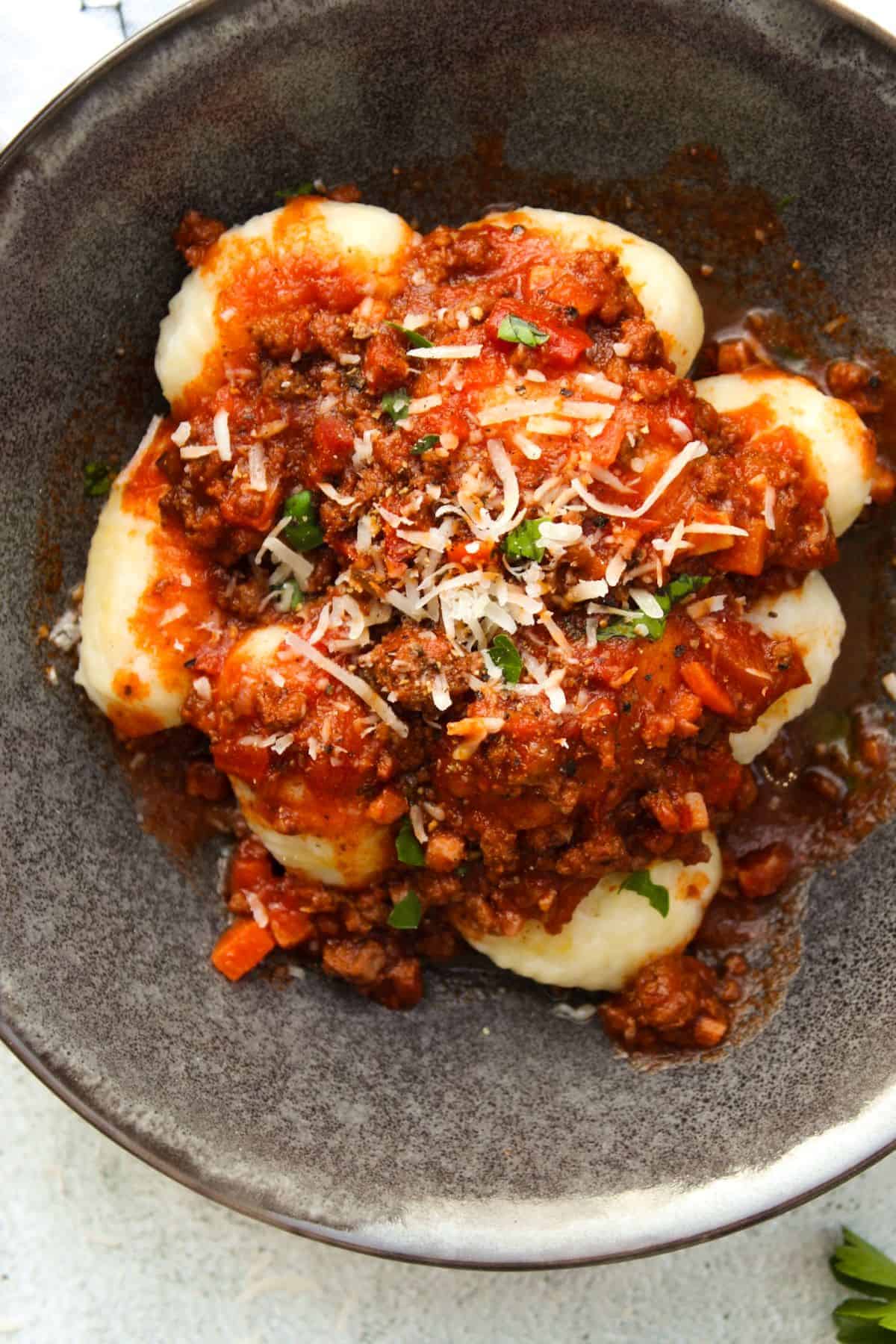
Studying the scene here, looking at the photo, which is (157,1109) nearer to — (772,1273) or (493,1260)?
(493,1260)

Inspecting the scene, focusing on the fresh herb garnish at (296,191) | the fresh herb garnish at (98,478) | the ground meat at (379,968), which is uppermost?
the fresh herb garnish at (296,191)

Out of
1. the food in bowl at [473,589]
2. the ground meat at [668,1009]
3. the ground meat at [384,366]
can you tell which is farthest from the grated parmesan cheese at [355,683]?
the ground meat at [668,1009]

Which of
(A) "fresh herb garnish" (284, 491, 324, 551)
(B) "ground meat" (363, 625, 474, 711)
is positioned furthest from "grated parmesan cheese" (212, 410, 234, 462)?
(B) "ground meat" (363, 625, 474, 711)

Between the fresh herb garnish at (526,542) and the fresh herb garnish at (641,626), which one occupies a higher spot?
the fresh herb garnish at (526,542)

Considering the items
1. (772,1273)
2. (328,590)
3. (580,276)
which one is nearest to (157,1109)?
(328,590)

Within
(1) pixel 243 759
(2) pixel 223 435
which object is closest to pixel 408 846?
(1) pixel 243 759

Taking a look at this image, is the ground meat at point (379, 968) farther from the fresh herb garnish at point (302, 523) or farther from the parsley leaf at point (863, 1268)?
the parsley leaf at point (863, 1268)
